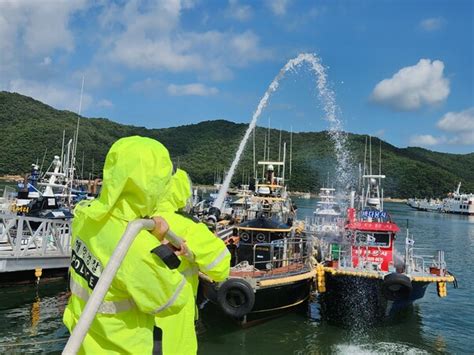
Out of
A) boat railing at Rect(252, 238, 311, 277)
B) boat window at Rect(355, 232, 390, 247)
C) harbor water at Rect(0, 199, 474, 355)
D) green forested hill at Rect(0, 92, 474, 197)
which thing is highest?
green forested hill at Rect(0, 92, 474, 197)

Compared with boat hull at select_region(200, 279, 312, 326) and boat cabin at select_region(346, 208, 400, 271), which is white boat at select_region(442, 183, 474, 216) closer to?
boat cabin at select_region(346, 208, 400, 271)

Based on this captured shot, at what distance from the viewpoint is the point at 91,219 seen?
2.80m

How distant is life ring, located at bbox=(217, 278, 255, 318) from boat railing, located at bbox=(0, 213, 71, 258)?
8231 mm

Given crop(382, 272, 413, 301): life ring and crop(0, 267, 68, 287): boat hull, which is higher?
crop(382, 272, 413, 301): life ring

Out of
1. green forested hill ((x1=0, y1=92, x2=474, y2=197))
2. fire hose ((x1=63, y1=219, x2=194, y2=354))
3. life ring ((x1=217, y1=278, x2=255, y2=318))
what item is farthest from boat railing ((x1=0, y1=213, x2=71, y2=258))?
green forested hill ((x1=0, y1=92, x2=474, y2=197))

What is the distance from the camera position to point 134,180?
101 inches

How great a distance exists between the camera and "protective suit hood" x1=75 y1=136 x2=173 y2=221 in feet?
8.43

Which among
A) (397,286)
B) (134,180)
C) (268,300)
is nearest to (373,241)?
(397,286)

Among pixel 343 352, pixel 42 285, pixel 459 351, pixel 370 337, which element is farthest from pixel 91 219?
pixel 42 285

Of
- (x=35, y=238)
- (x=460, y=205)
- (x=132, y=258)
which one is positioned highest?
(x=132, y=258)

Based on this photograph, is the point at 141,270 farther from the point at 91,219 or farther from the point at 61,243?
the point at 61,243

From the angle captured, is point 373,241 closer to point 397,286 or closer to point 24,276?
point 397,286

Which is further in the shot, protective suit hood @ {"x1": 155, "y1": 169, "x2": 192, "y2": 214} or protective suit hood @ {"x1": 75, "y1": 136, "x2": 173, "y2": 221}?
protective suit hood @ {"x1": 155, "y1": 169, "x2": 192, "y2": 214}

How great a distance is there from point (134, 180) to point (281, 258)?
14384 mm
